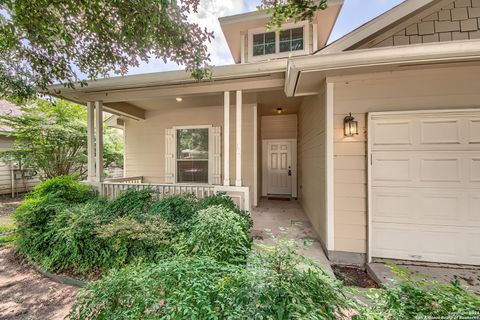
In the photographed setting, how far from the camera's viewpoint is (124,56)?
9.77ft

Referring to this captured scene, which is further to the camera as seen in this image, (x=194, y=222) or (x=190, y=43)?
(x=194, y=222)

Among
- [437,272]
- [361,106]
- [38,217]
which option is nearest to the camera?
[437,272]

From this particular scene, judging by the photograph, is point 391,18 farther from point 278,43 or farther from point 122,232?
point 122,232

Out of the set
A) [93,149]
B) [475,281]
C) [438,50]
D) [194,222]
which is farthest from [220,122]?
[475,281]

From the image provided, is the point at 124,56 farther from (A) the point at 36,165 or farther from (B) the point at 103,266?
(A) the point at 36,165

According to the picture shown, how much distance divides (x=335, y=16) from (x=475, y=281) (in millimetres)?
6007

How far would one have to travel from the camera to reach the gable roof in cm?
316

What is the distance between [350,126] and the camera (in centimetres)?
311

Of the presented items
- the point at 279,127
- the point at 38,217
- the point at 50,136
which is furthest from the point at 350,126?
the point at 50,136

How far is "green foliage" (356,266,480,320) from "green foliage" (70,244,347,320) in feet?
0.71

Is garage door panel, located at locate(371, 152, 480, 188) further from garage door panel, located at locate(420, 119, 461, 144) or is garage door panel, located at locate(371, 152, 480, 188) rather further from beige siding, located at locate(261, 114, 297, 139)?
beige siding, located at locate(261, 114, 297, 139)

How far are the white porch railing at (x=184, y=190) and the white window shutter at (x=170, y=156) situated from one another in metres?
1.70

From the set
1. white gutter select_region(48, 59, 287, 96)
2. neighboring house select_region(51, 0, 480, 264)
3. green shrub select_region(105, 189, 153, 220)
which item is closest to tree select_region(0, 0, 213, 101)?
white gutter select_region(48, 59, 287, 96)

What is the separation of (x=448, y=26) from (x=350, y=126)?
2264 millimetres
